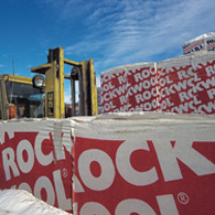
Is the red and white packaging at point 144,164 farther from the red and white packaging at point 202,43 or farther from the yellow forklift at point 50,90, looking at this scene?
the red and white packaging at point 202,43

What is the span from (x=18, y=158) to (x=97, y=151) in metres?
1.60

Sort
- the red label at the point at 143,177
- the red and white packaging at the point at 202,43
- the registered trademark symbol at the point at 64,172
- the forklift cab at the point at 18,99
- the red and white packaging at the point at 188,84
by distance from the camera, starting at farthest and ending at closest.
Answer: the red and white packaging at the point at 202,43, the forklift cab at the point at 18,99, the red and white packaging at the point at 188,84, the registered trademark symbol at the point at 64,172, the red label at the point at 143,177

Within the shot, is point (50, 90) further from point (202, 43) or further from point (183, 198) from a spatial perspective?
point (202, 43)

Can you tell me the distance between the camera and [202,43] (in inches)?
252

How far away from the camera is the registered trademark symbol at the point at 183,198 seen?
1516 mm

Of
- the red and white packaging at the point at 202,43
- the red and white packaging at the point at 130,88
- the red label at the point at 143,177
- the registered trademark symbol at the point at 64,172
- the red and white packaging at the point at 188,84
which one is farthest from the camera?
the red and white packaging at the point at 202,43

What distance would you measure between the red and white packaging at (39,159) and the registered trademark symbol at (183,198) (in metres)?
1.25

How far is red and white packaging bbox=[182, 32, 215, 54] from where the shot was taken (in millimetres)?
6230

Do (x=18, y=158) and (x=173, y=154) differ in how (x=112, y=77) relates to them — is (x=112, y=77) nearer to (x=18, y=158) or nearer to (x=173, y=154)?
(x=18, y=158)

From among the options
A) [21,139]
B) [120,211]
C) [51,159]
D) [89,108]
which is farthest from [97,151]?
[89,108]

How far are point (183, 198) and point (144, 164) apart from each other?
42 centimetres

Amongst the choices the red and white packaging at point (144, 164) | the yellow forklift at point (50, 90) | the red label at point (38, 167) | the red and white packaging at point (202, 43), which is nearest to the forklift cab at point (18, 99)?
the yellow forklift at point (50, 90)

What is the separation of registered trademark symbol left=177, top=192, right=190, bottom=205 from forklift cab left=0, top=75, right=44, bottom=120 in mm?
3683

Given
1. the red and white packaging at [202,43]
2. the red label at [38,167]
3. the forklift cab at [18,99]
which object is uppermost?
the red and white packaging at [202,43]
